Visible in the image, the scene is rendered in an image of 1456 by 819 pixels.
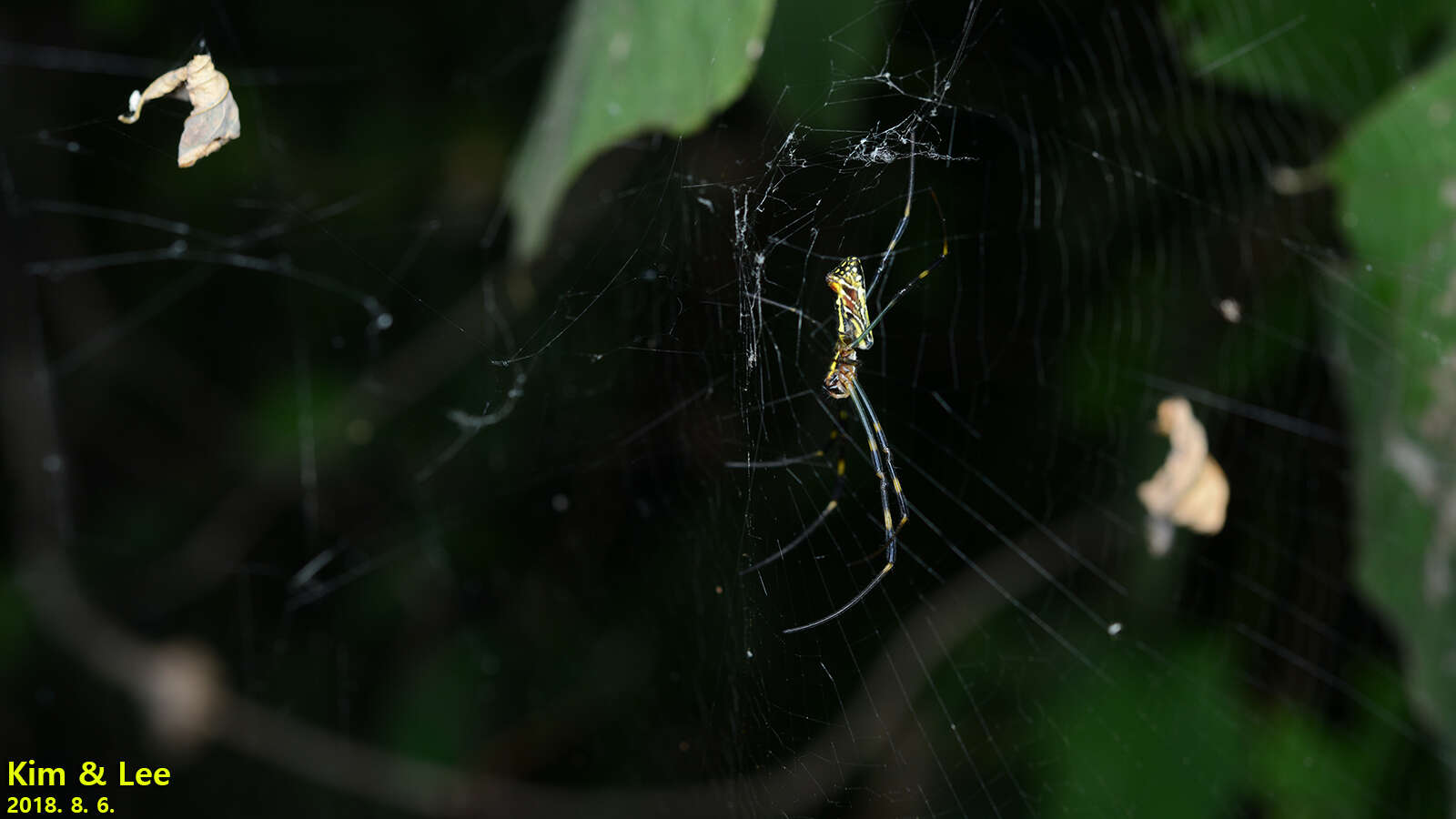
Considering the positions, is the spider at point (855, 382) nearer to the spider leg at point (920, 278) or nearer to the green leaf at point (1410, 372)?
the spider leg at point (920, 278)

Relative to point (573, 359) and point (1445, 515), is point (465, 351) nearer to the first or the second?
point (573, 359)

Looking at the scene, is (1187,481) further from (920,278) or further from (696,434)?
(696,434)

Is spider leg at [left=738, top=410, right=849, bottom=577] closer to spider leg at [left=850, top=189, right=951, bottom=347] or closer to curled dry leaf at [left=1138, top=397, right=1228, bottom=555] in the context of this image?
spider leg at [left=850, top=189, right=951, bottom=347]

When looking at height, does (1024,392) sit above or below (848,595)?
above

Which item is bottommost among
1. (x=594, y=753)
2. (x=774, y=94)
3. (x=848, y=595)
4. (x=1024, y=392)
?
(x=594, y=753)

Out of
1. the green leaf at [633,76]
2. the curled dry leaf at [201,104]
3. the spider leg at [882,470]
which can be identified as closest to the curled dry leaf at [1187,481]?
the spider leg at [882,470]

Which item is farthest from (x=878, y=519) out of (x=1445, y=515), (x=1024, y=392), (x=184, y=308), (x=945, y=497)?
(x=184, y=308)
